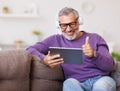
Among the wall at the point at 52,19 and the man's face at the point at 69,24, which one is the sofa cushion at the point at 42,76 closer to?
the man's face at the point at 69,24

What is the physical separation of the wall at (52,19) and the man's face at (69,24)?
2.67m

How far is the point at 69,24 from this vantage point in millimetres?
2037

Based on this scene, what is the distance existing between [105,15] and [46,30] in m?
1.09

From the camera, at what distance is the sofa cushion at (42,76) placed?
2.06m

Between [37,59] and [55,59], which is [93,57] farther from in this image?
[37,59]

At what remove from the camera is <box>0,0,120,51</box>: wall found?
4.73 metres

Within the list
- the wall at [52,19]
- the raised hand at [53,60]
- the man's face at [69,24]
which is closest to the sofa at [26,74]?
the raised hand at [53,60]

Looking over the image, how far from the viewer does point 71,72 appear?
2072 mm

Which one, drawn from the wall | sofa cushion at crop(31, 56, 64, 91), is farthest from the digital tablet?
the wall

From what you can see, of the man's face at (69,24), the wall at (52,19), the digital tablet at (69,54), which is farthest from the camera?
the wall at (52,19)

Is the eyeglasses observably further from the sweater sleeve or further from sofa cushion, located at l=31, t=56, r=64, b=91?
sofa cushion, located at l=31, t=56, r=64, b=91

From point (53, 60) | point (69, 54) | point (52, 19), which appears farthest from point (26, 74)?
point (52, 19)

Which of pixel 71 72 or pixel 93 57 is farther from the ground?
pixel 93 57

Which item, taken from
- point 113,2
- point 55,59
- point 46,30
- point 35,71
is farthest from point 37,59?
point 113,2
